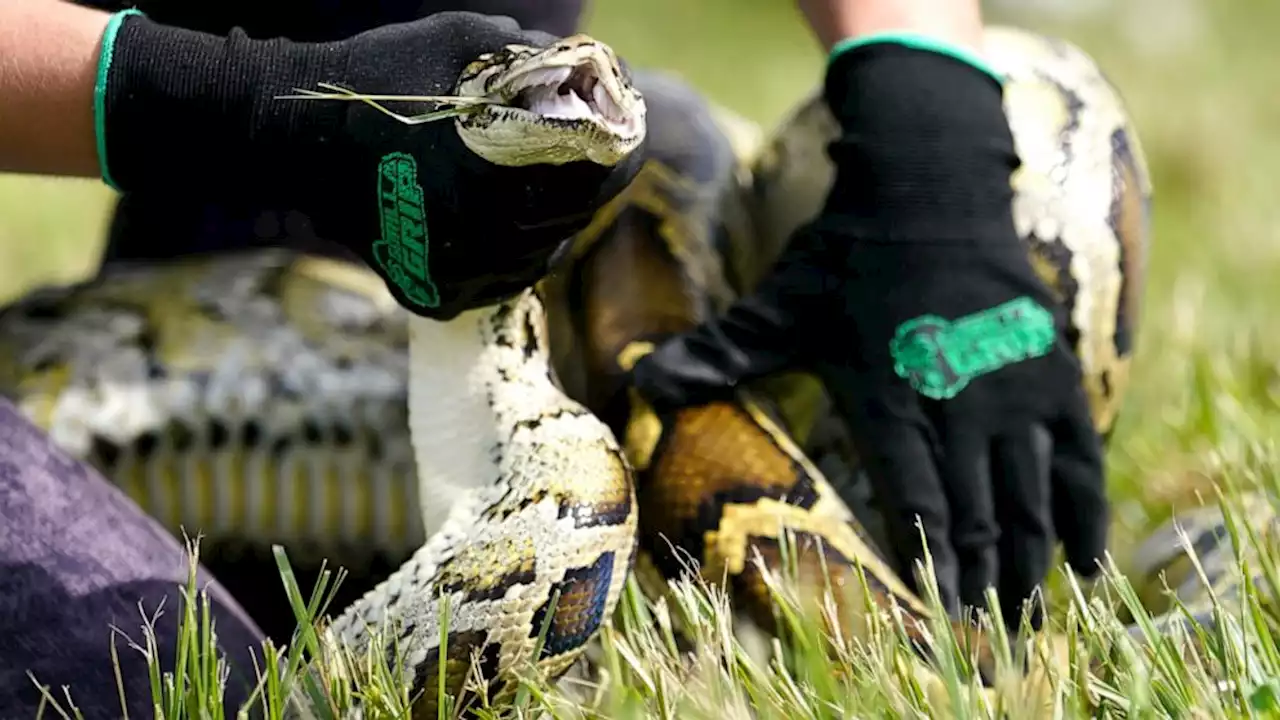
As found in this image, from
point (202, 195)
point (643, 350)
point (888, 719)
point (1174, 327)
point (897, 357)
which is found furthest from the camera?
point (1174, 327)

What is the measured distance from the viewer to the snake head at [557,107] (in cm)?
150

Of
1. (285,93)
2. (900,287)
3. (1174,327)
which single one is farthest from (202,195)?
(1174,327)

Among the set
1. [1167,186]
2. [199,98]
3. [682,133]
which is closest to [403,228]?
[199,98]

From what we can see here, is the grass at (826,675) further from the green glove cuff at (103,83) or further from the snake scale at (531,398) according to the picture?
the green glove cuff at (103,83)

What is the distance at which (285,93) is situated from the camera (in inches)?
69.0

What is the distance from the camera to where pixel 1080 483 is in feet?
6.95

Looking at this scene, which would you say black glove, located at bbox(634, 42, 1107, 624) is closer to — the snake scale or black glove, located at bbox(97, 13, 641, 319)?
the snake scale

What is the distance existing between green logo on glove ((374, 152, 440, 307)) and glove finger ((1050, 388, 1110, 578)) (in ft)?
3.27

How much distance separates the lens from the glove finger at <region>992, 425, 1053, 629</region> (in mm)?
2072

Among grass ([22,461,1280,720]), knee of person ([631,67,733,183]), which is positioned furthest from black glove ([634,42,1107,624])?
knee of person ([631,67,733,183])

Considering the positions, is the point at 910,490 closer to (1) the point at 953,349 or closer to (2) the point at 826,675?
(1) the point at 953,349

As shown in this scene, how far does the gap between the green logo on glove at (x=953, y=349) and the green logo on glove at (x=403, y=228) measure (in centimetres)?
71

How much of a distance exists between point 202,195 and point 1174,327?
8.04ft

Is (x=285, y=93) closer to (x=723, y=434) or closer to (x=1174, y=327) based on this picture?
(x=723, y=434)
